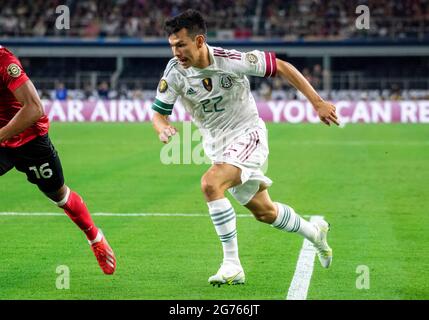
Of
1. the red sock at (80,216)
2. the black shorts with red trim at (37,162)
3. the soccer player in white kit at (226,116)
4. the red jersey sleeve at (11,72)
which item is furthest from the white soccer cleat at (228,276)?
the red jersey sleeve at (11,72)

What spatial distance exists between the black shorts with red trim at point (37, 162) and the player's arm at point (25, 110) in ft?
2.33

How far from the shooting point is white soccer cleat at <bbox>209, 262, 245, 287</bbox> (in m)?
7.44

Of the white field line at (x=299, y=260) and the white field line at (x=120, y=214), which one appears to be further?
the white field line at (x=120, y=214)

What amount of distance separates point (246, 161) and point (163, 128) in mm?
790

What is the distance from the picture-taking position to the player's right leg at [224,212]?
7.46 metres

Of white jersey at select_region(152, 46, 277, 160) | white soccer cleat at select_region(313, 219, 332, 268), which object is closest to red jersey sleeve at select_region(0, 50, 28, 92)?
white jersey at select_region(152, 46, 277, 160)

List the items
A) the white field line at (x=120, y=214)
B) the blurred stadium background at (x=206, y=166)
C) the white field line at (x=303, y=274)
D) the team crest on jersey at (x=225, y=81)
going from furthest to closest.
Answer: the white field line at (x=120, y=214), the blurred stadium background at (x=206, y=166), the team crest on jersey at (x=225, y=81), the white field line at (x=303, y=274)

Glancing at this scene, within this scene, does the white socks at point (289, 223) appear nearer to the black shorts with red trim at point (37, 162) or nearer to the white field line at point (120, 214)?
the black shorts with red trim at point (37, 162)

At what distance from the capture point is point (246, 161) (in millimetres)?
7711

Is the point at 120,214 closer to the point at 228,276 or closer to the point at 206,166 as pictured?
the point at 228,276

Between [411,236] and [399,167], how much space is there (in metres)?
9.00

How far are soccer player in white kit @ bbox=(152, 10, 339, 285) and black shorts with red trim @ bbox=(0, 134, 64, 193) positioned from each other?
105 centimetres

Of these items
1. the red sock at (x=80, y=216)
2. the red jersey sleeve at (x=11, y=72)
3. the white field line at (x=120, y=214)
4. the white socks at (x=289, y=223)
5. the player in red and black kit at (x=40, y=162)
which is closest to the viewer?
the red jersey sleeve at (x=11, y=72)

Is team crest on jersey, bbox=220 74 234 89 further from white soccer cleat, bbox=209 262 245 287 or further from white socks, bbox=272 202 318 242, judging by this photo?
white soccer cleat, bbox=209 262 245 287
